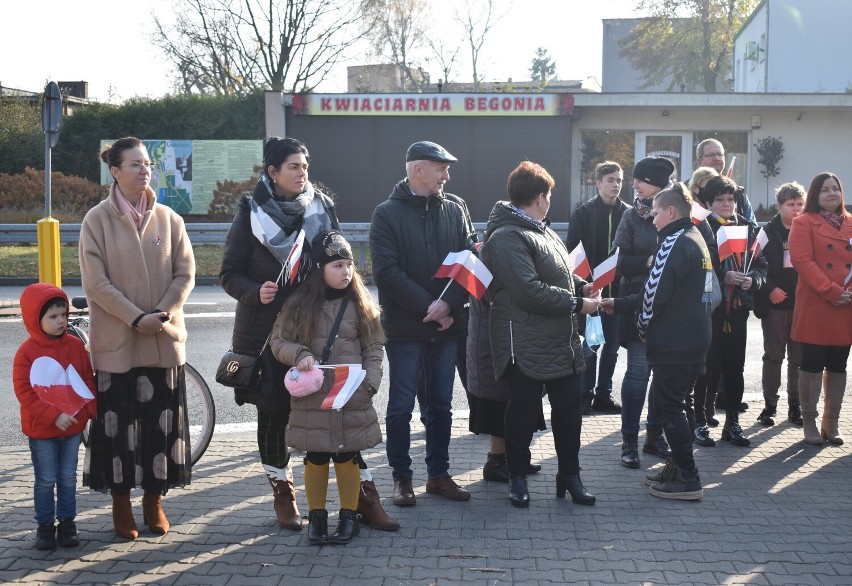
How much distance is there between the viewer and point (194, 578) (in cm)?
458

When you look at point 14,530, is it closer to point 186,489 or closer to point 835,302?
point 186,489

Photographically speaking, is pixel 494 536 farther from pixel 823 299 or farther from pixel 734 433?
pixel 823 299

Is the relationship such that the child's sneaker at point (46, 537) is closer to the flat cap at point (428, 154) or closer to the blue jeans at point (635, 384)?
the flat cap at point (428, 154)

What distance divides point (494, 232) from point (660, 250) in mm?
967

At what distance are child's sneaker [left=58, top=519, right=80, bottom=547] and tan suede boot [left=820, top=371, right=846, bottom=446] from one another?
494cm

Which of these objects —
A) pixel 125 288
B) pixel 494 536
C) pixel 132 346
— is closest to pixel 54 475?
pixel 132 346

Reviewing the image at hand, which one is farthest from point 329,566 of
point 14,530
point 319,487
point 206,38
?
point 206,38

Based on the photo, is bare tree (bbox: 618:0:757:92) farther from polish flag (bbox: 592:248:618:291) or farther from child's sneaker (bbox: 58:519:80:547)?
child's sneaker (bbox: 58:519:80:547)

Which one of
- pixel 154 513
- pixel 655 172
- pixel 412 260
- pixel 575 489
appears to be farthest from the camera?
pixel 655 172

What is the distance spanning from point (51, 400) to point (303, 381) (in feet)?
3.99

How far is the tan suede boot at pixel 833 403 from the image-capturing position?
276 inches

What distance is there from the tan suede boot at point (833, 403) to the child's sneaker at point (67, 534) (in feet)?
16.2

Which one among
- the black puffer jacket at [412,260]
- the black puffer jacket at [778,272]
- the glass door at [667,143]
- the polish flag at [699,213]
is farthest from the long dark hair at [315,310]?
the glass door at [667,143]

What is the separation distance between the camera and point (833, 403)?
7008 mm
